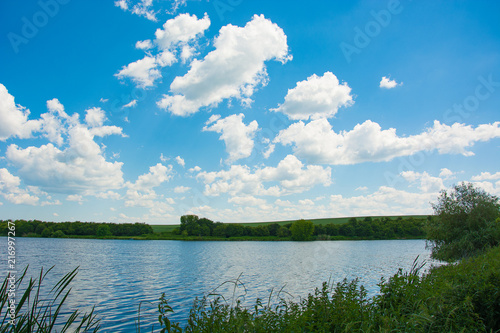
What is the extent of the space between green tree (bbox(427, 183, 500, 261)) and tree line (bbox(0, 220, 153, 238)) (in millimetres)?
160940

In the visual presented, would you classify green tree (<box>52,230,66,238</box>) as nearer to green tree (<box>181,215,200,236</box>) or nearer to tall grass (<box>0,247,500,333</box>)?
green tree (<box>181,215,200,236</box>)

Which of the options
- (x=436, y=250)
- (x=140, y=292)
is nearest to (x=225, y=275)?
(x=140, y=292)

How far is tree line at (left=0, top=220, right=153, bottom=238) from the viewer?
15229 cm

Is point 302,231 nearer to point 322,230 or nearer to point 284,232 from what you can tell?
point 284,232

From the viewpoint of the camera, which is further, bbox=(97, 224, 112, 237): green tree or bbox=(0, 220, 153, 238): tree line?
bbox=(97, 224, 112, 237): green tree

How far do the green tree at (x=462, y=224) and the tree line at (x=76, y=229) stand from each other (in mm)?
160940

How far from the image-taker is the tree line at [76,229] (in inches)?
5996

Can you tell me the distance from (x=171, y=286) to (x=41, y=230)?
15747cm

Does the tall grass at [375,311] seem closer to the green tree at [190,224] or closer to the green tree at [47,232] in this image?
the green tree at [190,224]

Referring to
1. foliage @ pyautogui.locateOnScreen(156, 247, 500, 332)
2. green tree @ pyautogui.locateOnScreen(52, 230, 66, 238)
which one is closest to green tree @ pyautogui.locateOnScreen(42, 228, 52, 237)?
green tree @ pyautogui.locateOnScreen(52, 230, 66, 238)

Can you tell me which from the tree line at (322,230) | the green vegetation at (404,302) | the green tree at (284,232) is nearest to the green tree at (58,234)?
the tree line at (322,230)

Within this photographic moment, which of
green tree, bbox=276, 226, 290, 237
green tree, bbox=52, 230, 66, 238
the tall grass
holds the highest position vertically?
the tall grass

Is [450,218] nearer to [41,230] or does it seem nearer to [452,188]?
[452,188]

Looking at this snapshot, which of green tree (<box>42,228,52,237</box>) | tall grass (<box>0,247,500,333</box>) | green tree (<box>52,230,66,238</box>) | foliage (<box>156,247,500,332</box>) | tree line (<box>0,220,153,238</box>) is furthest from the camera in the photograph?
green tree (<box>52,230,66,238</box>)
